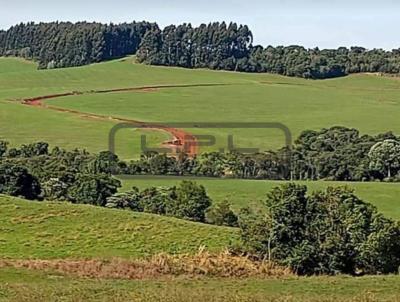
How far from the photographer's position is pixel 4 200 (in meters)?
40.6

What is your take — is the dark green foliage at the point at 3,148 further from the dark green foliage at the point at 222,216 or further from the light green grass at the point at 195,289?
the light green grass at the point at 195,289

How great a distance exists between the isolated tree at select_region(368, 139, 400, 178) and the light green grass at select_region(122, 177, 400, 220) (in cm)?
696

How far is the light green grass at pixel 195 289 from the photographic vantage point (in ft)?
61.6

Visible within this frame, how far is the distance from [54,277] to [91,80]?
110493mm

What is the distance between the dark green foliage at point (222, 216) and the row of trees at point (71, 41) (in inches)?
4725

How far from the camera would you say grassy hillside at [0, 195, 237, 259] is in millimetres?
33125

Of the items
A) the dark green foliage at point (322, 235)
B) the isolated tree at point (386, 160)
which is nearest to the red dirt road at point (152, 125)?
the isolated tree at point (386, 160)

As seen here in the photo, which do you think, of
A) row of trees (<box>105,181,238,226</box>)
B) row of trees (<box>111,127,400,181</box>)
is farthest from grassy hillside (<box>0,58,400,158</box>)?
row of trees (<box>105,181,238,226</box>)

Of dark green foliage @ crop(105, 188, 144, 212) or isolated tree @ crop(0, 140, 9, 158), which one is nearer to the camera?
dark green foliage @ crop(105, 188, 144, 212)

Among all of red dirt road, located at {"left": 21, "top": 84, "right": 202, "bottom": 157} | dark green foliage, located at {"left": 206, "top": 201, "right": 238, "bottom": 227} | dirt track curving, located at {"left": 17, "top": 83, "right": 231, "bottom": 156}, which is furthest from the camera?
dirt track curving, located at {"left": 17, "top": 83, "right": 231, "bottom": 156}

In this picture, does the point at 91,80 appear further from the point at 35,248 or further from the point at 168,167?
the point at 35,248

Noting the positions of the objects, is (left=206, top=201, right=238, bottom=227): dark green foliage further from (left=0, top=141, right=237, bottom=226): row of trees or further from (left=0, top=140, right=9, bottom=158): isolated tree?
(left=0, top=140, right=9, bottom=158): isolated tree

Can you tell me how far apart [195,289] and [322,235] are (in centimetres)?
995

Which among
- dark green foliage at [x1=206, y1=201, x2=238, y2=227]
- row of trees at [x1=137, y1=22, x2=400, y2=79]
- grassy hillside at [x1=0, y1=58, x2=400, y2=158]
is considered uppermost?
row of trees at [x1=137, y1=22, x2=400, y2=79]
